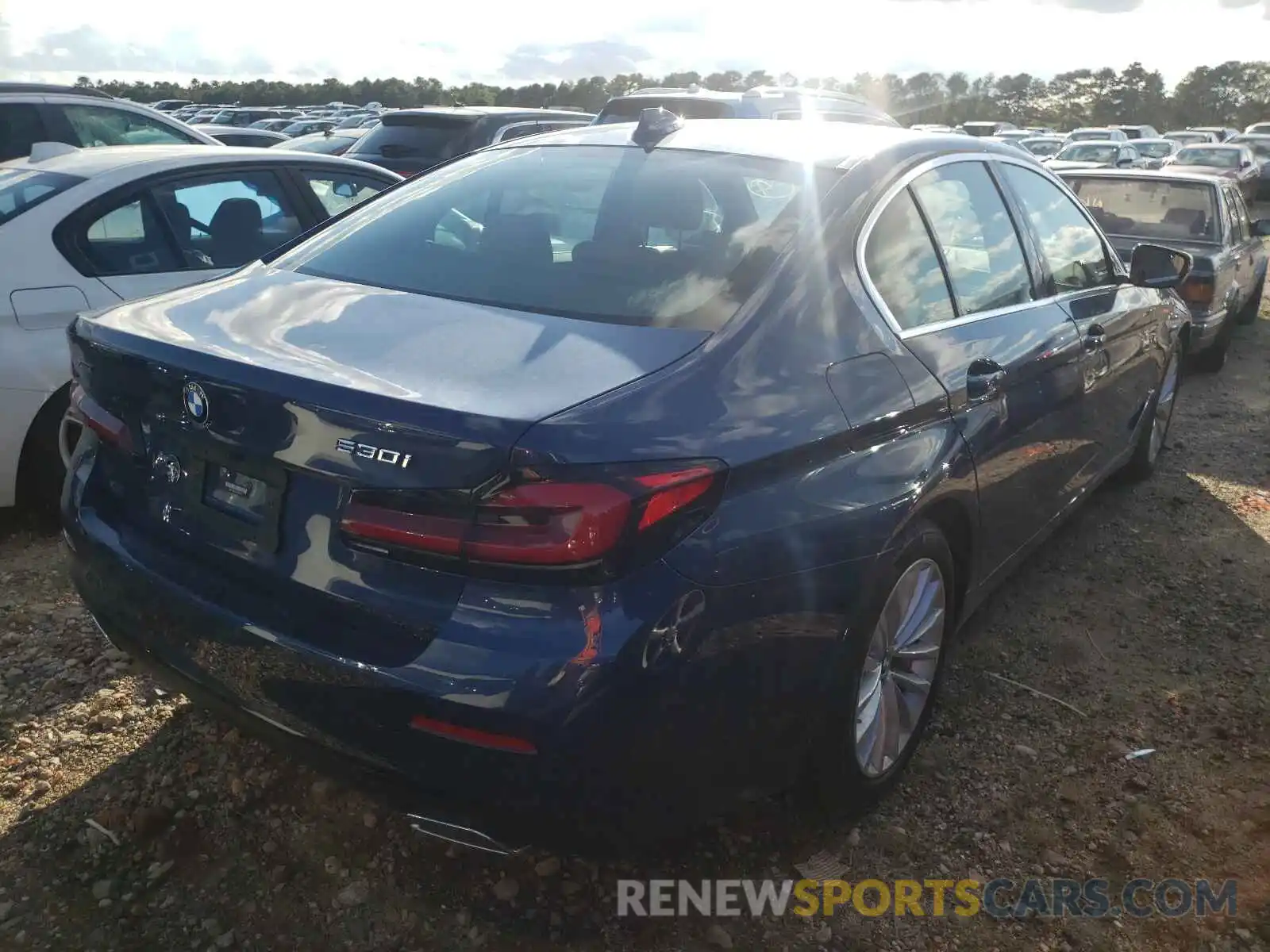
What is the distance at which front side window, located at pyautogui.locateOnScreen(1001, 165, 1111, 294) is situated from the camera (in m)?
3.66

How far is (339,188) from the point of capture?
5586mm

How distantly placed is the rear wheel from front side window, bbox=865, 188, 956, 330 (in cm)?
249

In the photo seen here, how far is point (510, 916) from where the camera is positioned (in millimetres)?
2389

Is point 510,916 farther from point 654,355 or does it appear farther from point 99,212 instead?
point 99,212

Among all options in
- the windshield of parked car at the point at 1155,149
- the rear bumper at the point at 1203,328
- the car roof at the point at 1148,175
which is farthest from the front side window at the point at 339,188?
the windshield of parked car at the point at 1155,149

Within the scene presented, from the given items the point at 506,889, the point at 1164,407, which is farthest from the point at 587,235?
the point at 1164,407

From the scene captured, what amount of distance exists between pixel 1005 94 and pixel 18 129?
73.0m

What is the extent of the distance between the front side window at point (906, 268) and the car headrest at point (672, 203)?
452 millimetres

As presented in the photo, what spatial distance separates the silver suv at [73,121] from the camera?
7.31 m

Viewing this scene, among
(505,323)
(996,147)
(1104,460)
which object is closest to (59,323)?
(505,323)

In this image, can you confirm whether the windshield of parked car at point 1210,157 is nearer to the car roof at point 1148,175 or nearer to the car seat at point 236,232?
the car roof at point 1148,175

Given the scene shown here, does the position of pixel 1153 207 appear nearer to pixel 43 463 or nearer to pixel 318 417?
Answer: pixel 43 463

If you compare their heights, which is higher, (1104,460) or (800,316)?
(800,316)

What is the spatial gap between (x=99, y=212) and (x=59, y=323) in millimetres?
573
